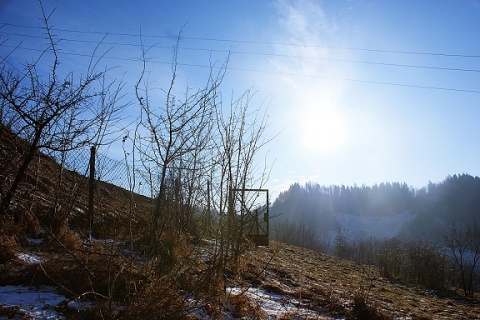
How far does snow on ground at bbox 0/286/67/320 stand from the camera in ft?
9.02

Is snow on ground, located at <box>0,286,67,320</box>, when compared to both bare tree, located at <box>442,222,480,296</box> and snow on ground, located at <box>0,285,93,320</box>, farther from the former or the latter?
bare tree, located at <box>442,222,480,296</box>

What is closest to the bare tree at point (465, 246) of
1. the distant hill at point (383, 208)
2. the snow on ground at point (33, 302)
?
the snow on ground at point (33, 302)

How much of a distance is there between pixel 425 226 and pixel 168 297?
10425 centimetres

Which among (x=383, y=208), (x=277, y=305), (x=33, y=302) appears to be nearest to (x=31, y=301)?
(x=33, y=302)

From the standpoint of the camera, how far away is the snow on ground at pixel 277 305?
430 cm

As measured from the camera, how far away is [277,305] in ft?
15.3

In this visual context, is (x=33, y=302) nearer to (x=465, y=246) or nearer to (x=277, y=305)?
(x=277, y=305)

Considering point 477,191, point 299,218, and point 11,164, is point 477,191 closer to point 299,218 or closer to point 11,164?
point 299,218

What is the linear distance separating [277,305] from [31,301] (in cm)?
313

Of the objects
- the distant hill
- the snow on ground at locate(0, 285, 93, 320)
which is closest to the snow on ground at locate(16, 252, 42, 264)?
the snow on ground at locate(0, 285, 93, 320)

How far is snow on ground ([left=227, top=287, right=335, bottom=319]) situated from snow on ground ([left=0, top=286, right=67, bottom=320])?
6.53ft

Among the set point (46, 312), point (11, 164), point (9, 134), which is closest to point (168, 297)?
point (46, 312)

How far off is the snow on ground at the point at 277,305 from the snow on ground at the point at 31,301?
78.3 inches

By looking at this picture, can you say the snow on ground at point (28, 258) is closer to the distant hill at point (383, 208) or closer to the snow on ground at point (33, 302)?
the snow on ground at point (33, 302)
